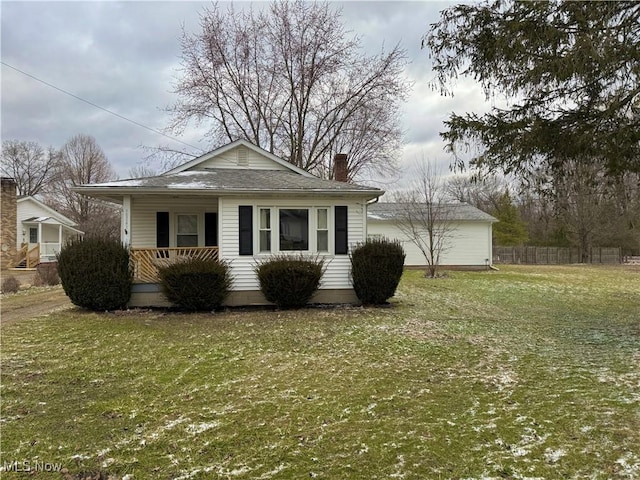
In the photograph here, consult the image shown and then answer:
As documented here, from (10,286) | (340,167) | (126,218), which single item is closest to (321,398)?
(126,218)

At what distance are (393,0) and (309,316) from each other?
7642 millimetres

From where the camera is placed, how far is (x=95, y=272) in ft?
31.9

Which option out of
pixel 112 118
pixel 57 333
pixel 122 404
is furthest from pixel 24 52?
pixel 122 404

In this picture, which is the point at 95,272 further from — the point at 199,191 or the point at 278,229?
the point at 278,229

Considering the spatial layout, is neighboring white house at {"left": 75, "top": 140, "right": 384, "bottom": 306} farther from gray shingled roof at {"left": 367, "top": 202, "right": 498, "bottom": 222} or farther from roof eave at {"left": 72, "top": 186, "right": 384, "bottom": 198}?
gray shingled roof at {"left": 367, "top": 202, "right": 498, "bottom": 222}

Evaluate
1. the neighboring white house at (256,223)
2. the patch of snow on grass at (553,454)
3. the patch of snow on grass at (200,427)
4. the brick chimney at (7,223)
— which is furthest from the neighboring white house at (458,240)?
the brick chimney at (7,223)

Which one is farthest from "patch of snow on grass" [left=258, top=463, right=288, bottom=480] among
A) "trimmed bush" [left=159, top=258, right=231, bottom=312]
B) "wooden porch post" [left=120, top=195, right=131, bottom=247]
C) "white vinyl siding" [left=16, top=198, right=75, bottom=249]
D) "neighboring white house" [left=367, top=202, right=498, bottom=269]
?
"white vinyl siding" [left=16, top=198, right=75, bottom=249]

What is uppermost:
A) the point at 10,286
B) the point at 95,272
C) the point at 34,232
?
the point at 34,232

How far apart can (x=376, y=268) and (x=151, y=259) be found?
5.95m

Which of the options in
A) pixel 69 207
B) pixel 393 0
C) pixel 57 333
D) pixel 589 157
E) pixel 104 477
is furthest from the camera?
pixel 69 207

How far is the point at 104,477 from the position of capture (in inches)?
119

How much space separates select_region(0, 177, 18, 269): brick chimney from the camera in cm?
2389

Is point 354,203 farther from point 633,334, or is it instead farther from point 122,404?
point 122,404

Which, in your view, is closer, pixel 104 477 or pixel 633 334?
pixel 104 477
